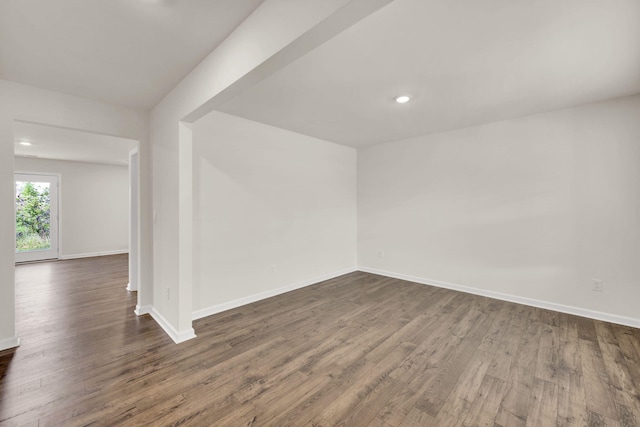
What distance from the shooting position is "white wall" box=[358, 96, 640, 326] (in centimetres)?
293

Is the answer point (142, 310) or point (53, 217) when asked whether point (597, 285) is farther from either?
point (53, 217)

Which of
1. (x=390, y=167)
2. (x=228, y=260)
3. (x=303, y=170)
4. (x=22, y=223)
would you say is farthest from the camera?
(x=22, y=223)

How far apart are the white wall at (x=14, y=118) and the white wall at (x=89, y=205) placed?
5.30m

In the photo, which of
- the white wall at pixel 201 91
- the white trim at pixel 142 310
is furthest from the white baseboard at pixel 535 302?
the white trim at pixel 142 310

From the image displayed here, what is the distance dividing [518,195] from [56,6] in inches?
188

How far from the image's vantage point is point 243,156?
139 inches

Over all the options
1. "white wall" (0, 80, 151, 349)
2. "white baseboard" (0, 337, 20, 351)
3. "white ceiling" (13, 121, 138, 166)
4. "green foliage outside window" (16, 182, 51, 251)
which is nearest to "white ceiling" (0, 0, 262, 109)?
"white wall" (0, 80, 151, 349)

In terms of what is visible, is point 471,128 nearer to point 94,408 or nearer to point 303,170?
point 303,170

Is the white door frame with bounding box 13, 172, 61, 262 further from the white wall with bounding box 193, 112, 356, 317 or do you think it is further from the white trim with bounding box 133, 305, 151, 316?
the white wall with bounding box 193, 112, 356, 317

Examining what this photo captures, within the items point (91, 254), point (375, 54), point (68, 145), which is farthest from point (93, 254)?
point (375, 54)

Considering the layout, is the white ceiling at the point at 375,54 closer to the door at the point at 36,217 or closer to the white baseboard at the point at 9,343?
the white baseboard at the point at 9,343

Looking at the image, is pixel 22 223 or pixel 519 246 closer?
pixel 519 246

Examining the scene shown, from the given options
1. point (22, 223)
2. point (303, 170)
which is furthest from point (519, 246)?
point (22, 223)

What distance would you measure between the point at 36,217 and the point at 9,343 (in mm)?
5593
